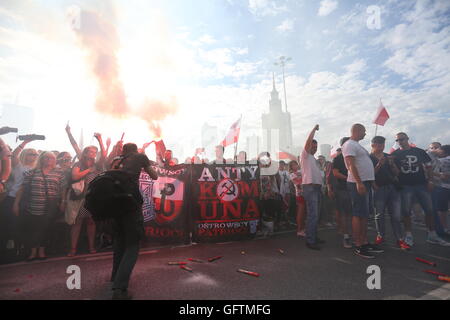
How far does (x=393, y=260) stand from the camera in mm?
4039

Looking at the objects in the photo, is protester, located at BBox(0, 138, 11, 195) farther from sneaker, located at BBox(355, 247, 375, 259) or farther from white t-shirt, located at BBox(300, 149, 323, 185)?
sneaker, located at BBox(355, 247, 375, 259)

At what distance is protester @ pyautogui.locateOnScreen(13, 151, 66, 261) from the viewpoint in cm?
450

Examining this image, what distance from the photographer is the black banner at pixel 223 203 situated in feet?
18.0

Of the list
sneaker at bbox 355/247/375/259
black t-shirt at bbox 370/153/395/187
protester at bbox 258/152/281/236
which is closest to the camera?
sneaker at bbox 355/247/375/259

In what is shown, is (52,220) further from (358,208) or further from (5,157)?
(358,208)

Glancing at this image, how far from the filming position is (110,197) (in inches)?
110

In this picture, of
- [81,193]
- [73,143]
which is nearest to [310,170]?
[81,193]

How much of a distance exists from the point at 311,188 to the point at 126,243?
387 centimetres

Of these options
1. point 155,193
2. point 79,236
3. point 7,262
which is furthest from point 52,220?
point 155,193

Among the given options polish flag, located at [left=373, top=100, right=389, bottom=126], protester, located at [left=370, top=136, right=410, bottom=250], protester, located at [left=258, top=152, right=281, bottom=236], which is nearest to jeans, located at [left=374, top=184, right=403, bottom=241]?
protester, located at [left=370, top=136, right=410, bottom=250]

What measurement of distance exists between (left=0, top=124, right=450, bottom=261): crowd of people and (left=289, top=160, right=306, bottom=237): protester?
0.63 feet

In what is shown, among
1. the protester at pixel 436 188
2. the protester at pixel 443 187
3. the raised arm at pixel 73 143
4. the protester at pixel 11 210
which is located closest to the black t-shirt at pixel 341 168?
the protester at pixel 436 188

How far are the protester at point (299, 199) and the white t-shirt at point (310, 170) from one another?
143 centimetres
